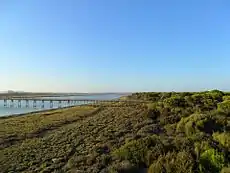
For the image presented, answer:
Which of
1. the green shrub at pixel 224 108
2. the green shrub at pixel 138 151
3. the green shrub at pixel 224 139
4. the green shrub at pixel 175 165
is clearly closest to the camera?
the green shrub at pixel 175 165

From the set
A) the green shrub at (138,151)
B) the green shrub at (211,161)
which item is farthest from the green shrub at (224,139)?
the green shrub at (138,151)

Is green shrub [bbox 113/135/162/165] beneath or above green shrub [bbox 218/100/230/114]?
beneath

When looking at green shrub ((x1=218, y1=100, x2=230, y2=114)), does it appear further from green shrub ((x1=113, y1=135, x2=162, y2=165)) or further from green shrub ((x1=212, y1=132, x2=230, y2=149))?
green shrub ((x1=113, y1=135, x2=162, y2=165))

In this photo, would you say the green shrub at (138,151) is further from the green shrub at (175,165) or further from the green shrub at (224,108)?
the green shrub at (224,108)

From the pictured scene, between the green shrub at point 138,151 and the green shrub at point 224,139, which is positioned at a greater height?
the green shrub at point 224,139

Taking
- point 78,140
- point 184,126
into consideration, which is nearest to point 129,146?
point 184,126

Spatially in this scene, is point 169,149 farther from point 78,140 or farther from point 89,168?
point 78,140

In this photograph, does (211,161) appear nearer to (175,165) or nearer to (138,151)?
(175,165)

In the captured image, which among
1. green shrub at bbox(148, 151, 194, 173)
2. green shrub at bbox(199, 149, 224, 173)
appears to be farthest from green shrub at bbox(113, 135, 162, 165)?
green shrub at bbox(199, 149, 224, 173)

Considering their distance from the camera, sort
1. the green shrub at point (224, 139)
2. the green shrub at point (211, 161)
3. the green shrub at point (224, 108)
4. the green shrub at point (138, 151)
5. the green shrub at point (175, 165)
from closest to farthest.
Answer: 1. the green shrub at point (175, 165)
2. the green shrub at point (211, 161)
3. the green shrub at point (138, 151)
4. the green shrub at point (224, 139)
5. the green shrub at point (224, 108)

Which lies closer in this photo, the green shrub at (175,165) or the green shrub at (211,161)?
the green shrub at (175,165)

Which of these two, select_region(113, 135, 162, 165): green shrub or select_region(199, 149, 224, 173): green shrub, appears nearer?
select_region(199, 149, 224, 173): green shrub
